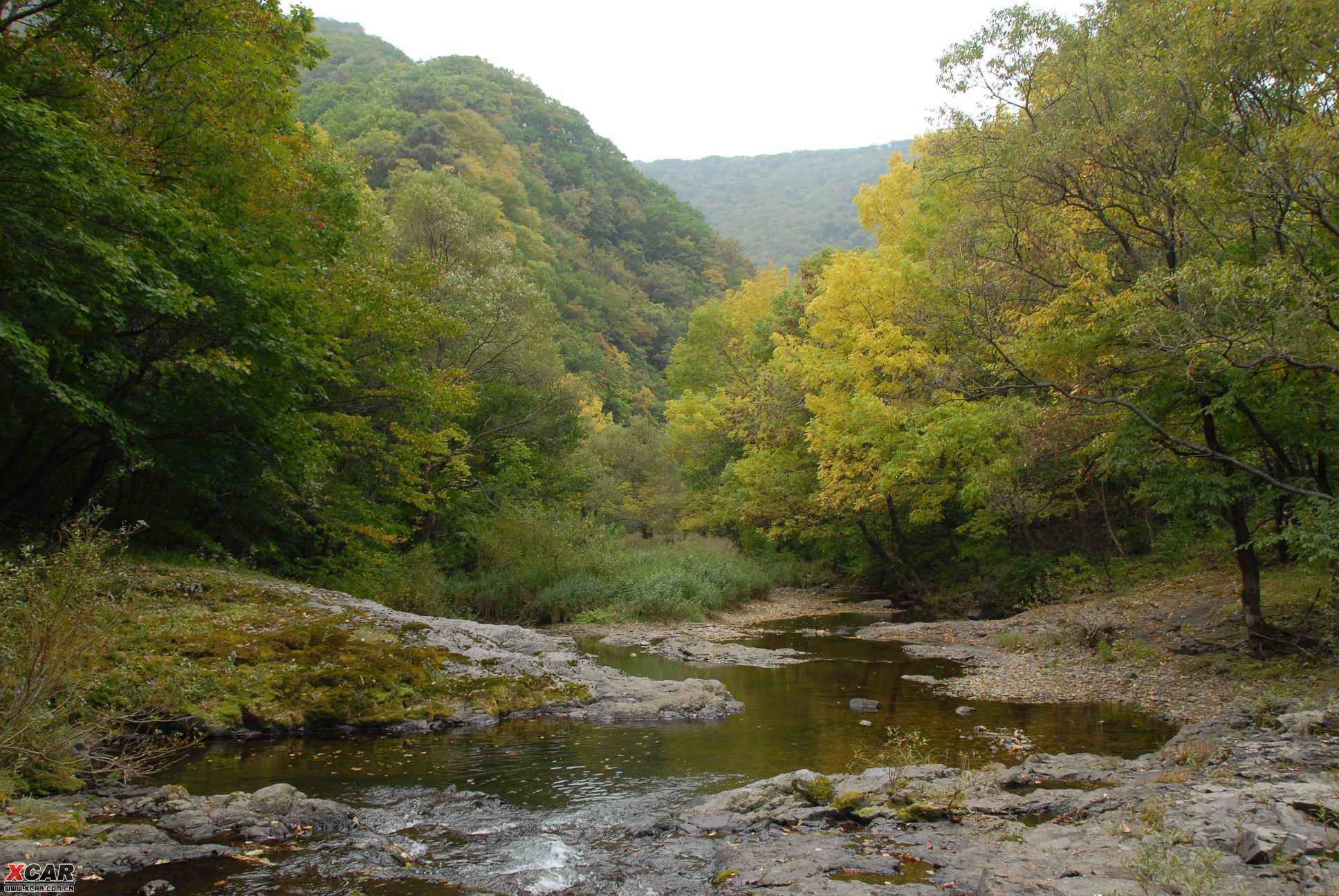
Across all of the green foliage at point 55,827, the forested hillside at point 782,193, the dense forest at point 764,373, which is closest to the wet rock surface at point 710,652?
the dense forest at point 764,373

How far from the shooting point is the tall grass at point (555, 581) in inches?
878

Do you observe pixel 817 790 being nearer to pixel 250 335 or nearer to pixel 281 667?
pixel 281 667

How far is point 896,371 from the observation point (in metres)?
22.9

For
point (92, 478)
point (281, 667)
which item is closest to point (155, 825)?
point (281, 667)

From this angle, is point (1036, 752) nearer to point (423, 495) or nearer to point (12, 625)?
point (12, 625)

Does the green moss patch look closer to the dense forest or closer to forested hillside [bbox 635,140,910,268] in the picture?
the dense forest

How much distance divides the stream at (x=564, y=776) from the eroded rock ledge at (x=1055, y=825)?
22.7 inches

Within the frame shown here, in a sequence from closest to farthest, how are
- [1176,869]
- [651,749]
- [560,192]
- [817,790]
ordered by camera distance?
1. [1176,869]
2. [817,790]
3. [651,749]
4. [560,192]

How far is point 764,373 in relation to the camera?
101ft

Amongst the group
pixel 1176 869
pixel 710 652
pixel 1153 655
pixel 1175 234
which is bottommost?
pixel 710 652

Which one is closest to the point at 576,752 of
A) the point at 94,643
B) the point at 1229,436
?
the point at 94,643

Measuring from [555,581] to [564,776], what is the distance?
1603cm

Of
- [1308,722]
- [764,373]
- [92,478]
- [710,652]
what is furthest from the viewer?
[764,373]

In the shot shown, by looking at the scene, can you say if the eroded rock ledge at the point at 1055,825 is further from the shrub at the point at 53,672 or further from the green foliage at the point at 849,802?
the shrub at the point at 53,672
